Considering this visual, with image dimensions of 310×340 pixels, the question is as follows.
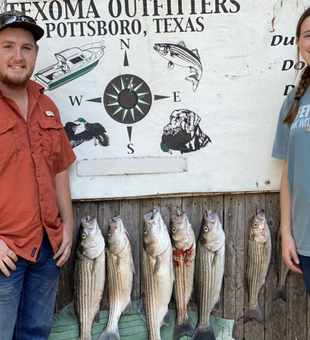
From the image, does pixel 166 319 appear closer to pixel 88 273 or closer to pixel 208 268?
pixel 208 268

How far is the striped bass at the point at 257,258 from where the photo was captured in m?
3.04

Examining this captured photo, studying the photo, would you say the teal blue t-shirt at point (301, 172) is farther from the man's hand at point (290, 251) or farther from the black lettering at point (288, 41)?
the black lettering at point (288, 41)

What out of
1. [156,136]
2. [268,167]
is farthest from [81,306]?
[268,167]

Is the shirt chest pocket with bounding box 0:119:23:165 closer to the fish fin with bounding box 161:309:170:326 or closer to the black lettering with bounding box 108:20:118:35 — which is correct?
the black lettering with bounding box 108:20:118:35

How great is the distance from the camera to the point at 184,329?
309 cm

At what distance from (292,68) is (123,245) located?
5.78ft

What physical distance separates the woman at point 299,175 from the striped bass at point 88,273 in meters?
1.26

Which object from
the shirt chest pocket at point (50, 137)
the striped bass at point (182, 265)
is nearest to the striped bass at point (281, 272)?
the striped bass at point (182, 265)

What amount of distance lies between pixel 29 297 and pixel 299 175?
177cm

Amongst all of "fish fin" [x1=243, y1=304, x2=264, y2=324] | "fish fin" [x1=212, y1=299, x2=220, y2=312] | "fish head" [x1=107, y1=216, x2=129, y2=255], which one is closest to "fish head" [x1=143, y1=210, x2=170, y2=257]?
"fish head" [x1=107, y1=216, x2=129, y2=255]

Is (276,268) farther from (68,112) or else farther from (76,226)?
(68,112)

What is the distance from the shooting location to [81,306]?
301 centimetres

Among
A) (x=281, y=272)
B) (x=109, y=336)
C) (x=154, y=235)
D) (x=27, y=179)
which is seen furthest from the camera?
(x=281, y=272)

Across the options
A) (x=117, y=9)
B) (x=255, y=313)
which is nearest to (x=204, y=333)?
(x=255, y=313)
